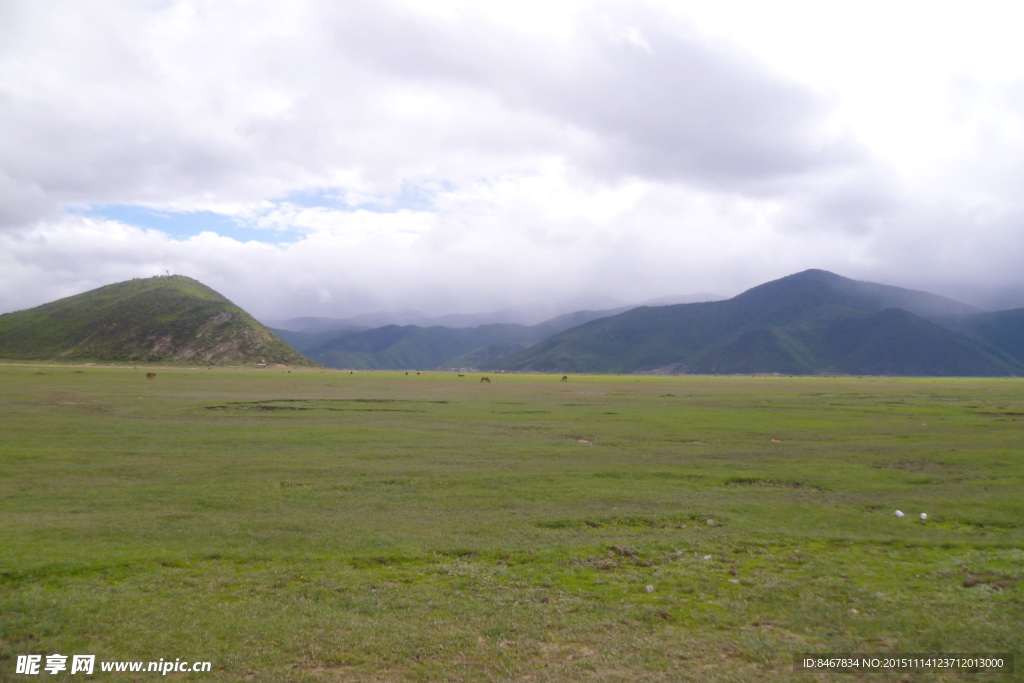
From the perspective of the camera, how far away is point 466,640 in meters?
8.80

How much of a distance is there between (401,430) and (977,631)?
97.8ft

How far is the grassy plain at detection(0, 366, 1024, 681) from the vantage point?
8.56m

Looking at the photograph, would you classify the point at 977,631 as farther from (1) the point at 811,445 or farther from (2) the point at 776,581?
(1) the point at 811,445

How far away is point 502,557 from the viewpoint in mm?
12820

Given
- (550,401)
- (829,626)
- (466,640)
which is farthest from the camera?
(550,401)

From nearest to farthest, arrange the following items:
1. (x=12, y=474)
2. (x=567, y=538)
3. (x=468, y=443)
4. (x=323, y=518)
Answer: (x=567, y=538) < (x=323, y=518) < (x=12, y=474) < (x=468, y=443)

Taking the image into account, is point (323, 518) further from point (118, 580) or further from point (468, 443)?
point (468, 443)

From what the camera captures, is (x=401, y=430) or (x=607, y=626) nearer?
(x=607, y=626)

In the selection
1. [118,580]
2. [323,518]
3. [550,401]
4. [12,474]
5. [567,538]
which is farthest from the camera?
[550,401]

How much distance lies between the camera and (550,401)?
6203cm

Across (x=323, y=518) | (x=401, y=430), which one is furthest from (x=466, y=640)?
(x=401, y=430)

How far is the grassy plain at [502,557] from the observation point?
8562 millimetres

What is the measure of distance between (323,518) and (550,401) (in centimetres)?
4741

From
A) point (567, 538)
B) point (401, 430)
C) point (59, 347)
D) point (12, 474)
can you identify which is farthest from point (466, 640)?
point (59, 347)
